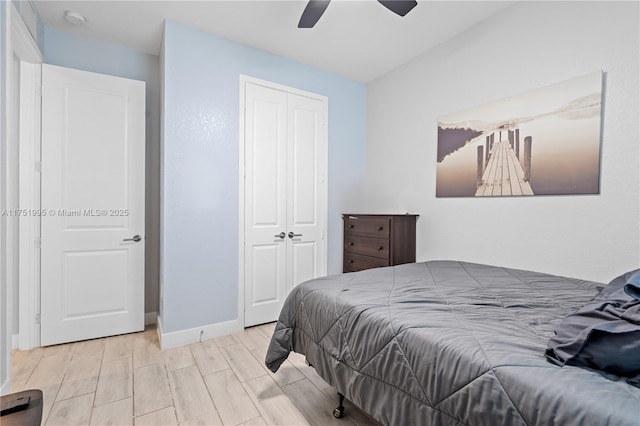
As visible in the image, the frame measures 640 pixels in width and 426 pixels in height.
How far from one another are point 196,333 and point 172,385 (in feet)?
2.34

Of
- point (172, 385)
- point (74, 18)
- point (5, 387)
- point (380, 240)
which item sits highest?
point (74, 18)

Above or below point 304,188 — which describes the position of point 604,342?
below

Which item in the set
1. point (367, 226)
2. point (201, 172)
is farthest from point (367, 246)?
point (201, 172)

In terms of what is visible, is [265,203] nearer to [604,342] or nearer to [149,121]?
[149,121]

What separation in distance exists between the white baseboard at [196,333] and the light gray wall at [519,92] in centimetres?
199

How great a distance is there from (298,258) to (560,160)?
2424 mm

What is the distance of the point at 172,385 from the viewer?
78.8 inches

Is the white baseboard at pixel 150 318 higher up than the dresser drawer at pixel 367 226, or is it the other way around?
the dresser drawer at pixel 367 226

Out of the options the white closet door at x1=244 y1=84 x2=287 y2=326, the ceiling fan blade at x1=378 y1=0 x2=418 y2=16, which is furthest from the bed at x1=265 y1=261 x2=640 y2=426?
the ceiling fan blade at x1=378 y1=0 x2=418 y2=16

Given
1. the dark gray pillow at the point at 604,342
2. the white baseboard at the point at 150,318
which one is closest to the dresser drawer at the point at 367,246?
the dark gray pillow at the point at 604,342

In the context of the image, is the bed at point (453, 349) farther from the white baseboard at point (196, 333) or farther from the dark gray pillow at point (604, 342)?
the white baseboard at point (196, 333)

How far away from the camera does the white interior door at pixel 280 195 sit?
304 cm

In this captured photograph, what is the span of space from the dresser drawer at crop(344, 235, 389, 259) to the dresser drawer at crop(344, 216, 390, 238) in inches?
1.9

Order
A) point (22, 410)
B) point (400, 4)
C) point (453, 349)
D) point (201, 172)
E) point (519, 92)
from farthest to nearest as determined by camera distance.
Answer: point (201, 172)
point (519, 92)
point (400, 4)
point (453, 349)
point (22, 410)
